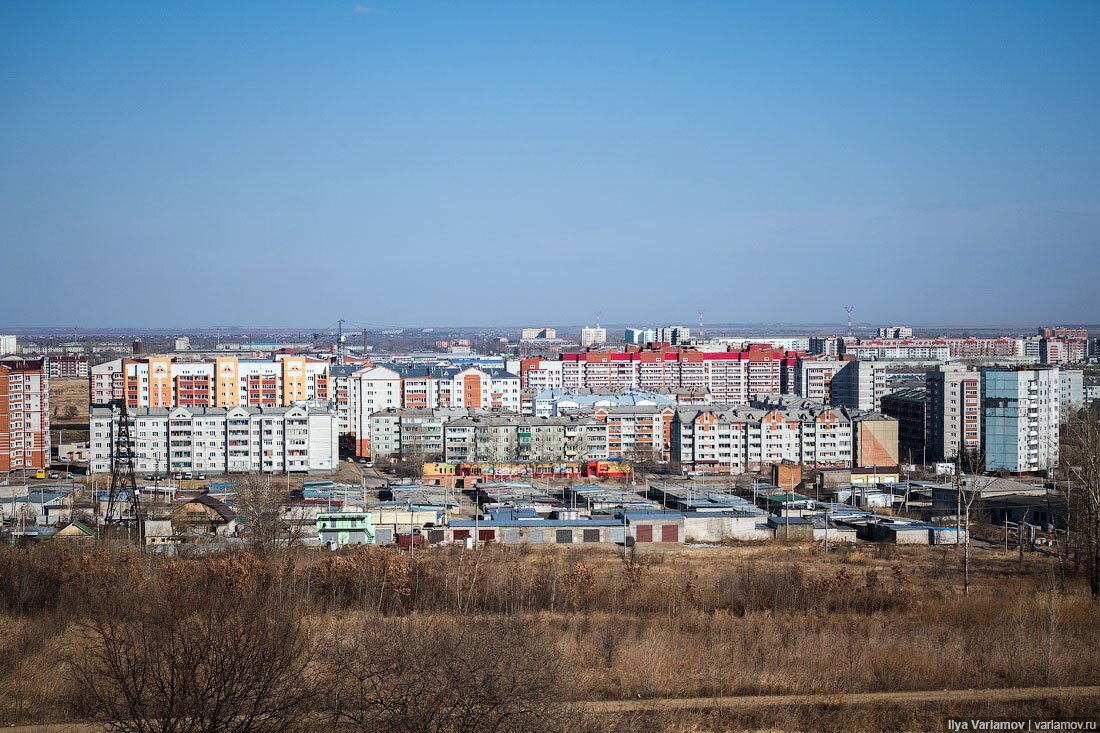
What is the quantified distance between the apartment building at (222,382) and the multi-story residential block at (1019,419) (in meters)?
8.43

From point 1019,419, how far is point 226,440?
8751 millimetres

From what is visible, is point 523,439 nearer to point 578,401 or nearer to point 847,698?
point 578,401

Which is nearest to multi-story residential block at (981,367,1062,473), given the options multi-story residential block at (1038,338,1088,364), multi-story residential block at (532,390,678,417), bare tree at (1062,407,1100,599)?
multi-story residential block at (532,390,678,417)

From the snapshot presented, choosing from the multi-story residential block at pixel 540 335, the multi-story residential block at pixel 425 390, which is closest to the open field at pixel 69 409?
the multi-story residential block at pixel 425 390

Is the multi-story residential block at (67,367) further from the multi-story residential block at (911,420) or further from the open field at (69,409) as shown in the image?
the multi-story residential block at (911,420)

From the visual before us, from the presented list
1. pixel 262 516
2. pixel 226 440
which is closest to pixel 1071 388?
pixel 226 440

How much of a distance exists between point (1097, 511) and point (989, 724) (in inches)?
127

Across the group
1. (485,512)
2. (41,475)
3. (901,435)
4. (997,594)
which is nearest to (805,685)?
(997,594)

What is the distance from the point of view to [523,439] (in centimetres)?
1280

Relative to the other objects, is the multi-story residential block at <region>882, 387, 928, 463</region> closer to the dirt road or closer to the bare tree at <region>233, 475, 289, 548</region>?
Answer: the bare tree at <region>233, 475, 289, 548</region>

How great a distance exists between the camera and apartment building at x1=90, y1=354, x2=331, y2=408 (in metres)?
14.5

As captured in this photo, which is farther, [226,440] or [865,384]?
[865,384]

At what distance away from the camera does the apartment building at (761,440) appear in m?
13.0

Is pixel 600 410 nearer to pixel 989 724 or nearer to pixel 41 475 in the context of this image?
pixel 41 475
